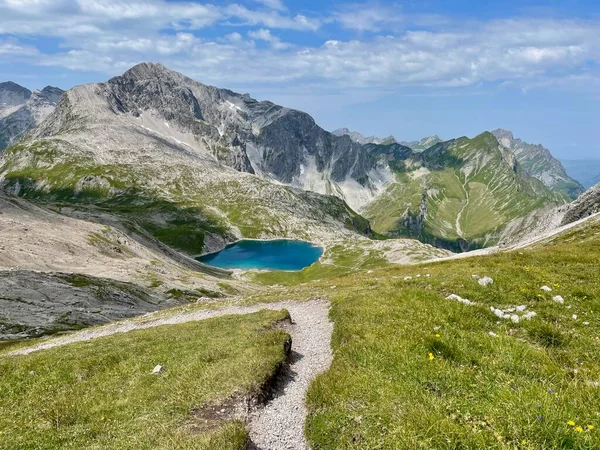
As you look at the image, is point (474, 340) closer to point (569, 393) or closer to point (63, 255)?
point (569, 393)

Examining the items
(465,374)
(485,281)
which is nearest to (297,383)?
(465,374)

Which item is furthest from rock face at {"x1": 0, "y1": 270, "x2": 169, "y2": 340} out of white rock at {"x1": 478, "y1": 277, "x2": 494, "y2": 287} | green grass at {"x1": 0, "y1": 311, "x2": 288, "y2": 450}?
white rock at {"x1": 478, "y1": 277, "x2": 494, "y2": 287}

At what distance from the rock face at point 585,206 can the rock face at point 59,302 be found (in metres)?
103

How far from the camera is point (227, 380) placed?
14852mm

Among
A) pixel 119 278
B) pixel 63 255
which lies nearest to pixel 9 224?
pixel 63 255

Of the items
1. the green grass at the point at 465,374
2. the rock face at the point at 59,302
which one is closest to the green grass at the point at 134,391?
the green grass at the point at 465,374

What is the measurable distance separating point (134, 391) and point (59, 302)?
58064mm

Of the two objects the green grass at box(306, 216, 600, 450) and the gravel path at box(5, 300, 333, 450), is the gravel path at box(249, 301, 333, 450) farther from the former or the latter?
the green grass at box(306, 216, 600, 450)

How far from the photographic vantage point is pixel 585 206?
328ft

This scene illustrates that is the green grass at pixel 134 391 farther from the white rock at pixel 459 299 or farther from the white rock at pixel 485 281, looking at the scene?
the white rock at pixel 485 281

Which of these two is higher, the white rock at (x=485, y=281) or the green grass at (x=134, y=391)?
the white rock at (x=485, y=281)

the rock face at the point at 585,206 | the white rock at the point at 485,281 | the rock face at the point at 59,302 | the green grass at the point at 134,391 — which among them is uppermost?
the rock face at the point at 585,206

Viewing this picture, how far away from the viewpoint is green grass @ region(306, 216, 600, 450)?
27.7ft

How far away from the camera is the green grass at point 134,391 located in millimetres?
12086
